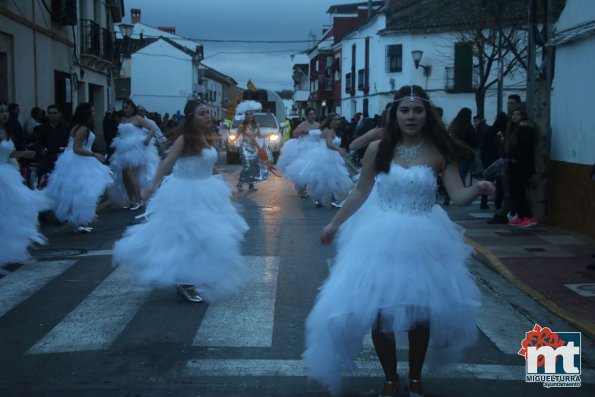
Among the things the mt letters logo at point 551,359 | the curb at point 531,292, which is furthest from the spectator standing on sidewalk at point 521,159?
the mt letters logo at point 551,359

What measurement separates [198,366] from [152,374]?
0.34 metres

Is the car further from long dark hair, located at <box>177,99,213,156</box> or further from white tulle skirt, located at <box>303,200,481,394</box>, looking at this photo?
white tulle skirt, located at <box>303,200,481,394</box>

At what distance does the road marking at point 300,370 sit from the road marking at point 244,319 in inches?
18.3

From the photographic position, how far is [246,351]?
18.4 ft

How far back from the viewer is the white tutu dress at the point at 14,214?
28.3 feet

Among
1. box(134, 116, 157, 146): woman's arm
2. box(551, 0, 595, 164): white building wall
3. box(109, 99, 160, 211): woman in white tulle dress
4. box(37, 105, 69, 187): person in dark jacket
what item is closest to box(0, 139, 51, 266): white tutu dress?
box(37, 105, 69, 187): person in dark jacket

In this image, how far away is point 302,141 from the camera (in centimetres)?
1636

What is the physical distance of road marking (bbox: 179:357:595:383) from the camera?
5090 mm

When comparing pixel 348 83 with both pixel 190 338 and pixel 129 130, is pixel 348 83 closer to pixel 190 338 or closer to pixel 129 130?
pixel 129 130

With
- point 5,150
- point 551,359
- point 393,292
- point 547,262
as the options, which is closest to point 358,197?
point 393,292

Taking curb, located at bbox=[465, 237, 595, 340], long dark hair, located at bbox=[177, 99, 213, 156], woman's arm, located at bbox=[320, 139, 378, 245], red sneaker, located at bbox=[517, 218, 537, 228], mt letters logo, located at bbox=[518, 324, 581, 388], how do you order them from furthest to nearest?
red sneaker, located at bbox=[517, 218, 537, 228], long dark hair, located at bbox=[177, 99, 213, 156], curb, located at bbox=[465, 237, 595, 340], mt letters logo, located at bbox=[518, 324, 581, 388], woman's arm, located at bbox=[320, 139, 378, 245]

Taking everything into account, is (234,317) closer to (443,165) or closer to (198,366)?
(198,366)

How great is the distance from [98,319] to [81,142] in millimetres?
5227

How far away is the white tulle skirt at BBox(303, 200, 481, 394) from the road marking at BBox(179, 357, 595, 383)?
782 millimetres
